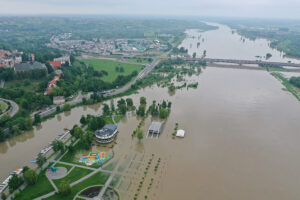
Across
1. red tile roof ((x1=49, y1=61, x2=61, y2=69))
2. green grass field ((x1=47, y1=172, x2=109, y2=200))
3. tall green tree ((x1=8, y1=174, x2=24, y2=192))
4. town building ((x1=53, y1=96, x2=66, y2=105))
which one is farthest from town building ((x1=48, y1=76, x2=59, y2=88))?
green grass field ((x1=47, y1=172, x2=109, y2=200))

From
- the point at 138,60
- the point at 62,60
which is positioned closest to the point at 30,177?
the point at 62,60

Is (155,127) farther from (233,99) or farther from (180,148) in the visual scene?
(233,99)

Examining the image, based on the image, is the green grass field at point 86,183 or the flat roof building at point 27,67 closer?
the green grass field at point 86,183

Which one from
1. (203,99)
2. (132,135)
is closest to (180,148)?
(132,135)

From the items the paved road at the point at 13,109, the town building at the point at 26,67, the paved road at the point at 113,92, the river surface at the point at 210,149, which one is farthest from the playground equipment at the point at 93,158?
the town building at the point at 26,67

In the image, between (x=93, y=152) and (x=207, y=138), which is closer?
(x=93, y=152)

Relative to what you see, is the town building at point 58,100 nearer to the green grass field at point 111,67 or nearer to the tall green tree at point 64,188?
the green grass field at point 111,67

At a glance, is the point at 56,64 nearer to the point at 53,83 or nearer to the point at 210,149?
the point at 53,83
